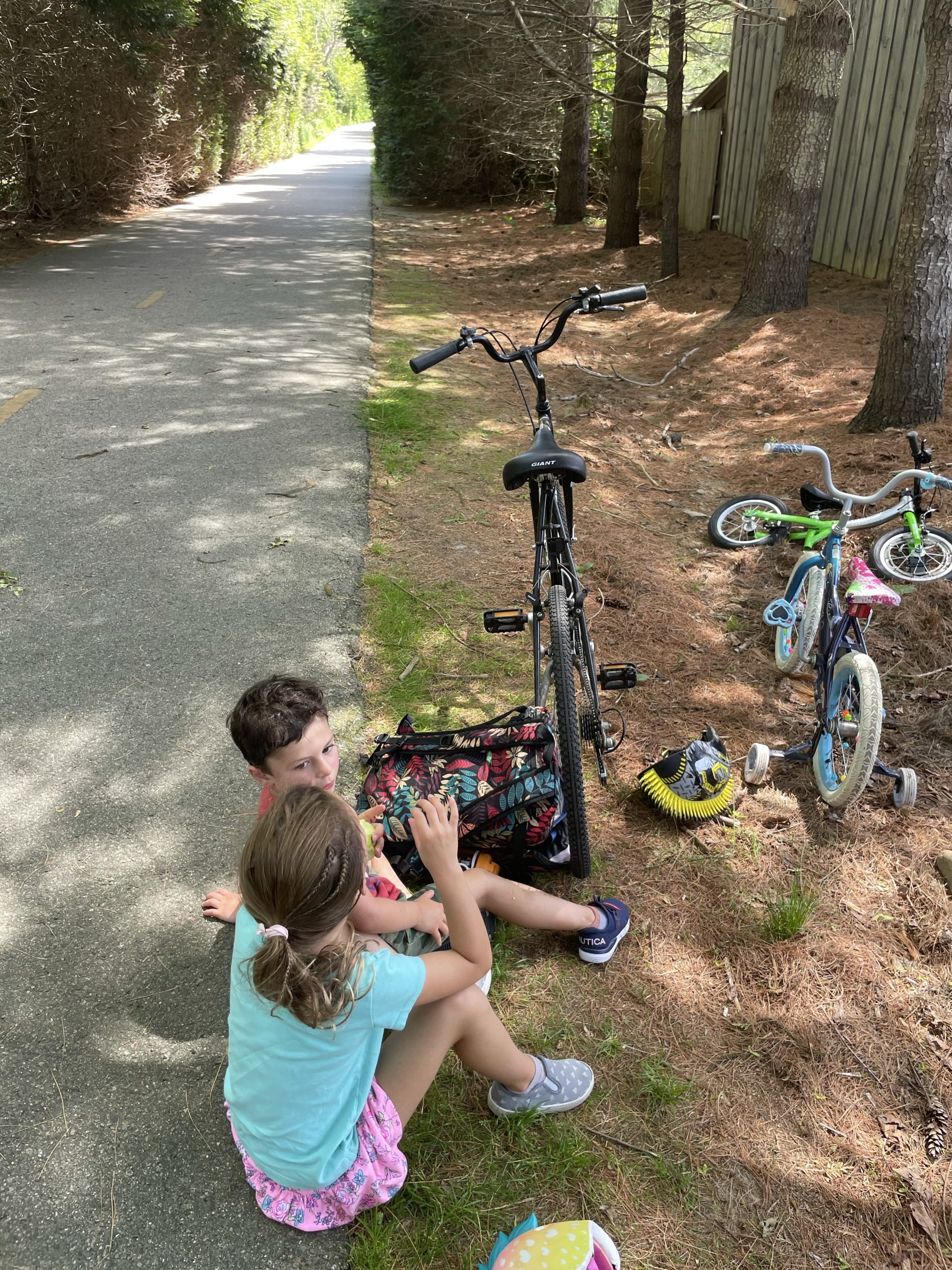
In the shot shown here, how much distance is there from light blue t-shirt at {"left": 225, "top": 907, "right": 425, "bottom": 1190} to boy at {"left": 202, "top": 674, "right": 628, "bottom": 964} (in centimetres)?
32

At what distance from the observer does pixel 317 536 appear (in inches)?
201

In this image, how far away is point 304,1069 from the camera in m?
1.71

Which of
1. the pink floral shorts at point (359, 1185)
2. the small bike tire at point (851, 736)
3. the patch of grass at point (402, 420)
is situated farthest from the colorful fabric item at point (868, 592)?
the patch of grass at point (402, 420)

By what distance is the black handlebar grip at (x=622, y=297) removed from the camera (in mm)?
2939

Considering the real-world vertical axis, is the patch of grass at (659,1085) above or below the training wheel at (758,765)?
below

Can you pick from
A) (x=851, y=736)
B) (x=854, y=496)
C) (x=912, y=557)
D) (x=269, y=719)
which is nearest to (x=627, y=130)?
(x=912, y=557)

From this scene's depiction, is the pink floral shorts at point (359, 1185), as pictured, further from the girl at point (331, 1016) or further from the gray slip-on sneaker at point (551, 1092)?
the gray slip-on sneaker at point (551, 1092)

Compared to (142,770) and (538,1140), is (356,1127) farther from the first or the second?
(142,770)

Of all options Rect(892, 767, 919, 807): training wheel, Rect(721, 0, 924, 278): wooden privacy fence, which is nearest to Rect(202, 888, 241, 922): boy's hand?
Rect(892, 767, 919, 807): training wheel

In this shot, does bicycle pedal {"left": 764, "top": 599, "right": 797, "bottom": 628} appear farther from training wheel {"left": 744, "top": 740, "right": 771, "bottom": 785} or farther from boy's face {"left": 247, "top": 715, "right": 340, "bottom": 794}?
boy's face {"left": 247, "top": 715, "right": 340, "bottom": 794}

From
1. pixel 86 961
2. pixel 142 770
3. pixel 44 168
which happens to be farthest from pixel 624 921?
pixel 44 168

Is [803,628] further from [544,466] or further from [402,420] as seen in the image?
[402,420]

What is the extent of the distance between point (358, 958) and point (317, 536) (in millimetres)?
3640

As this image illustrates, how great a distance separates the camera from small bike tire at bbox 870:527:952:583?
4.38 m
